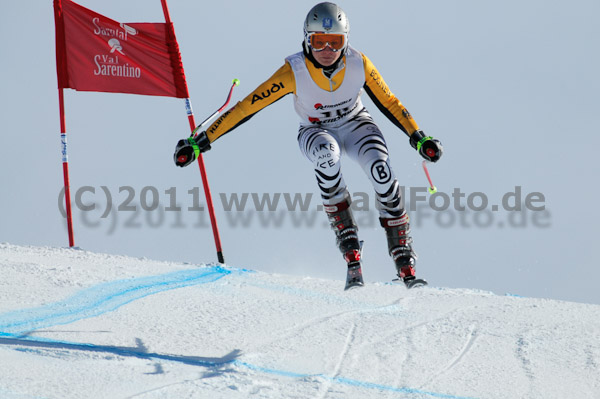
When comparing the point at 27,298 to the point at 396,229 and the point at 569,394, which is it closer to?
the point at 396,229

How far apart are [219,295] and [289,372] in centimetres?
Answer: 236

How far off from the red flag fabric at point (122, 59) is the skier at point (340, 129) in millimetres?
4115

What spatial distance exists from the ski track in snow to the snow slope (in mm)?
18

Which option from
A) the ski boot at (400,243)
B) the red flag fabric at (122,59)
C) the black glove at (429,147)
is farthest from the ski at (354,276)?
the red flag fabric at (122,59)

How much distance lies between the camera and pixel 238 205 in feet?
31.3

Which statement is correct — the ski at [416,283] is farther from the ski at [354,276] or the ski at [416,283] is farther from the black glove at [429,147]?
the black glove at [429,147]

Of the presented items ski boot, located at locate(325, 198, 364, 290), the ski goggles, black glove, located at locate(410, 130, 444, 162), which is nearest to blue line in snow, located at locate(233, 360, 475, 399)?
ski boot, located at locate(325, 198, 364, 290)

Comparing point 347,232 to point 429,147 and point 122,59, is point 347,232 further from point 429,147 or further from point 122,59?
point 122,59

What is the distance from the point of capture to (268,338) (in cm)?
644

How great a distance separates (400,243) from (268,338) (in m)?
1.58

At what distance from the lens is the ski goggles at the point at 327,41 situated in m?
5.65

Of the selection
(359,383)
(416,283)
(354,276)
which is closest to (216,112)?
(354,276)

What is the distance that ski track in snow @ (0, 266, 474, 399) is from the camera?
555 centimetres

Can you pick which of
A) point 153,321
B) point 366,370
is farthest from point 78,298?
point 366,370
